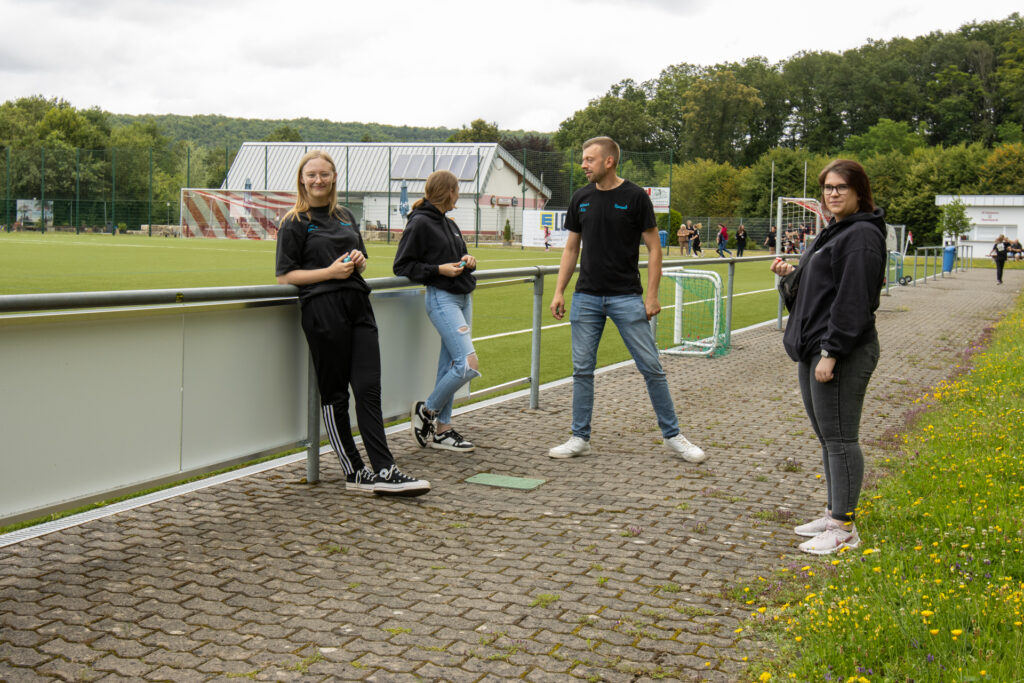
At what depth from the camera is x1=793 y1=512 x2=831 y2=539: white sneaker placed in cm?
496

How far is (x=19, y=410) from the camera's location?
13.2 ft

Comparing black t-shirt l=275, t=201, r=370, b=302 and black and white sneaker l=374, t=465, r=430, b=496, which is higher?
black t-shirt l=275, t=201, r=370, b=302

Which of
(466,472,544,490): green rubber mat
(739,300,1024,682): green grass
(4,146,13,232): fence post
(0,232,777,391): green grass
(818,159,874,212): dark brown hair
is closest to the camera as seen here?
(739,300,1024,682): green grass

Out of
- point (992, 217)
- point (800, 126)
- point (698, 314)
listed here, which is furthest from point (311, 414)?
point (800, 126)

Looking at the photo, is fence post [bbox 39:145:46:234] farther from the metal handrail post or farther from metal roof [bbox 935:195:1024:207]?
the metal handrail post

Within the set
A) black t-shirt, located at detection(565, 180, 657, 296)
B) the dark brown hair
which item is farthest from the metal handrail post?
the dark brown hair

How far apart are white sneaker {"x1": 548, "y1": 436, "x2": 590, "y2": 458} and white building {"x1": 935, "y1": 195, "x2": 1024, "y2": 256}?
6579 centimetres

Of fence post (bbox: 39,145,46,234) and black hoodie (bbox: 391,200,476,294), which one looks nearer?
→ black hoodie (bbox: 391,200,476,294)

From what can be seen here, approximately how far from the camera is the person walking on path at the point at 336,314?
212 inches

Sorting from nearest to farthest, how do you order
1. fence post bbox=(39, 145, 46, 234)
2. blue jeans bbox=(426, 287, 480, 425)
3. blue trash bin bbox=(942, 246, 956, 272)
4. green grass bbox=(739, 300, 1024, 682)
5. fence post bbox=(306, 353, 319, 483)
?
green grass bbox=(739, 300, 1024, 682) < fence post bbox=(306, 353, 319, 483) < blue jeans bbox=(426, 287, 480, 425) < blue trash bin bbox=(942, 246, 956, 272) < fence post bbox=(39, 145, 46, 234)

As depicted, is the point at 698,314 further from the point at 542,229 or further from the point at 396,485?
the point at 542,229

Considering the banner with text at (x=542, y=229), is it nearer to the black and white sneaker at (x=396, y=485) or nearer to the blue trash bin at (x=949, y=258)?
the blue trash bin at (x=949, y=258)

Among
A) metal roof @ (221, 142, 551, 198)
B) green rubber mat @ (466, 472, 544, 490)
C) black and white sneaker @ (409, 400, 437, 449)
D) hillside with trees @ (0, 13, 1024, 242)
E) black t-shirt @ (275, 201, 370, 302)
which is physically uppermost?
hillside with trees @ (0, 13, 1024, 242)

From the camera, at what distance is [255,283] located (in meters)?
21.0
